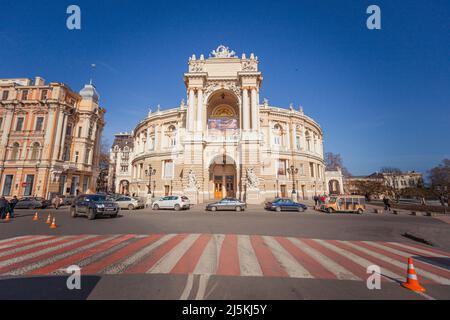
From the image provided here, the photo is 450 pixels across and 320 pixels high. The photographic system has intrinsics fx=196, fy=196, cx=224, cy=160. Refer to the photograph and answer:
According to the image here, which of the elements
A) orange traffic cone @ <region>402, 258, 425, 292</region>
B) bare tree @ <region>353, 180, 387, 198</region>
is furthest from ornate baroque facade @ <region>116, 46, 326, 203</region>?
orange traffic cone @ <region>402, 258, 425, 292</region>

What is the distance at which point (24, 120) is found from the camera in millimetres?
30969

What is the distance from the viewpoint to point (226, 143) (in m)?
30.5

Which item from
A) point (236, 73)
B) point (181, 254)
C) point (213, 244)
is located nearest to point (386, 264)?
point (213, 244)

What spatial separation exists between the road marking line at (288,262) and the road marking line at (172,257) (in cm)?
279

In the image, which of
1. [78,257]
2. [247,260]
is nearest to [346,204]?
[247,260]

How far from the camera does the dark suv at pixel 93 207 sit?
13.1m

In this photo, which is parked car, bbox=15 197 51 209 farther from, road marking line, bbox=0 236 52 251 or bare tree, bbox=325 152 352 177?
bare tree, bbox=325 152 352 177

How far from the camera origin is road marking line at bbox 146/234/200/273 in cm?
463

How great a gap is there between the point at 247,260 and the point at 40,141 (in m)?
38.8

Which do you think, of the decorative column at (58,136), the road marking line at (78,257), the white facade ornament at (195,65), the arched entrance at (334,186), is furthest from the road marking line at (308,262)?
the arched entrance at (334,186)

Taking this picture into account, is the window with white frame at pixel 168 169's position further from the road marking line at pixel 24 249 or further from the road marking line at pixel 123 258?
the road marking line at pixel 123 258

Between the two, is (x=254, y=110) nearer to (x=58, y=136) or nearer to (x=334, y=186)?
(x=58, y=136)

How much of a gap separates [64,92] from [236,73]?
93.2 feet
